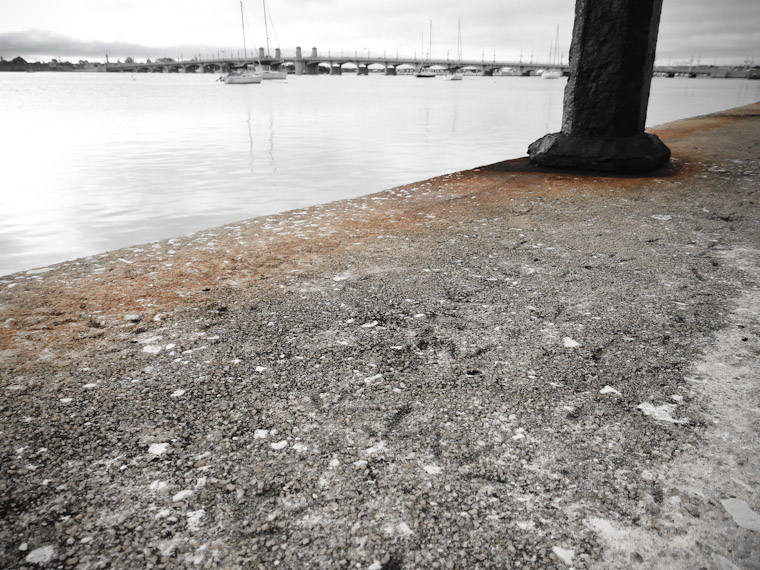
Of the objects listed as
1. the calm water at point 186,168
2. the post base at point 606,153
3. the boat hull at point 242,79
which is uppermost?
the boat hull at point 242,79

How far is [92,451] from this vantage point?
1.38 metres

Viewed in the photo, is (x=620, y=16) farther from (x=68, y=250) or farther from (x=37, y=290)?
(x=68, y=250)

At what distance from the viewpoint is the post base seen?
16.7 feet

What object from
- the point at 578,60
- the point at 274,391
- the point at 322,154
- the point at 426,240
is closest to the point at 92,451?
the point at 274,391

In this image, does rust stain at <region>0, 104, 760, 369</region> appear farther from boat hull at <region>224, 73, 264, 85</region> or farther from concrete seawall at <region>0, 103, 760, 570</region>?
boat hull at <region>224, 73, 264, 85</region>

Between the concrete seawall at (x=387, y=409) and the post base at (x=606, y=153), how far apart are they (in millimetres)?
2463

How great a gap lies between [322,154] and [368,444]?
9.24 m

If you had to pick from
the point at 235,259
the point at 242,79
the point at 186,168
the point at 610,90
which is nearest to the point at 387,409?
the point at 235,259

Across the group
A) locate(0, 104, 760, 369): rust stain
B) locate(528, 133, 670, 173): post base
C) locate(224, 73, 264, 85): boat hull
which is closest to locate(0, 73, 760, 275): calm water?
locate(0, 104, 760, 369): rust stain

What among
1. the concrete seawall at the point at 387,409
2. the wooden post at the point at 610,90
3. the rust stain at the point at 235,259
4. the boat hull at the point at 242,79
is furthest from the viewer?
the boat hull at the point at 242,79

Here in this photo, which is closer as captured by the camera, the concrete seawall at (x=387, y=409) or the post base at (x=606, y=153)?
the concrete seawall at (x=387, y=409)

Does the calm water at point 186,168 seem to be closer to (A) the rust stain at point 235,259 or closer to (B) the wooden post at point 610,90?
(A) the rust stain at point 235,259

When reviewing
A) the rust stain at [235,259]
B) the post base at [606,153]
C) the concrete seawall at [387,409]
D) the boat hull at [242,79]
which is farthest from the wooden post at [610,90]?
the boat hull at [242,79]

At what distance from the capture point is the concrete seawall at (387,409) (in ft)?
3.69
